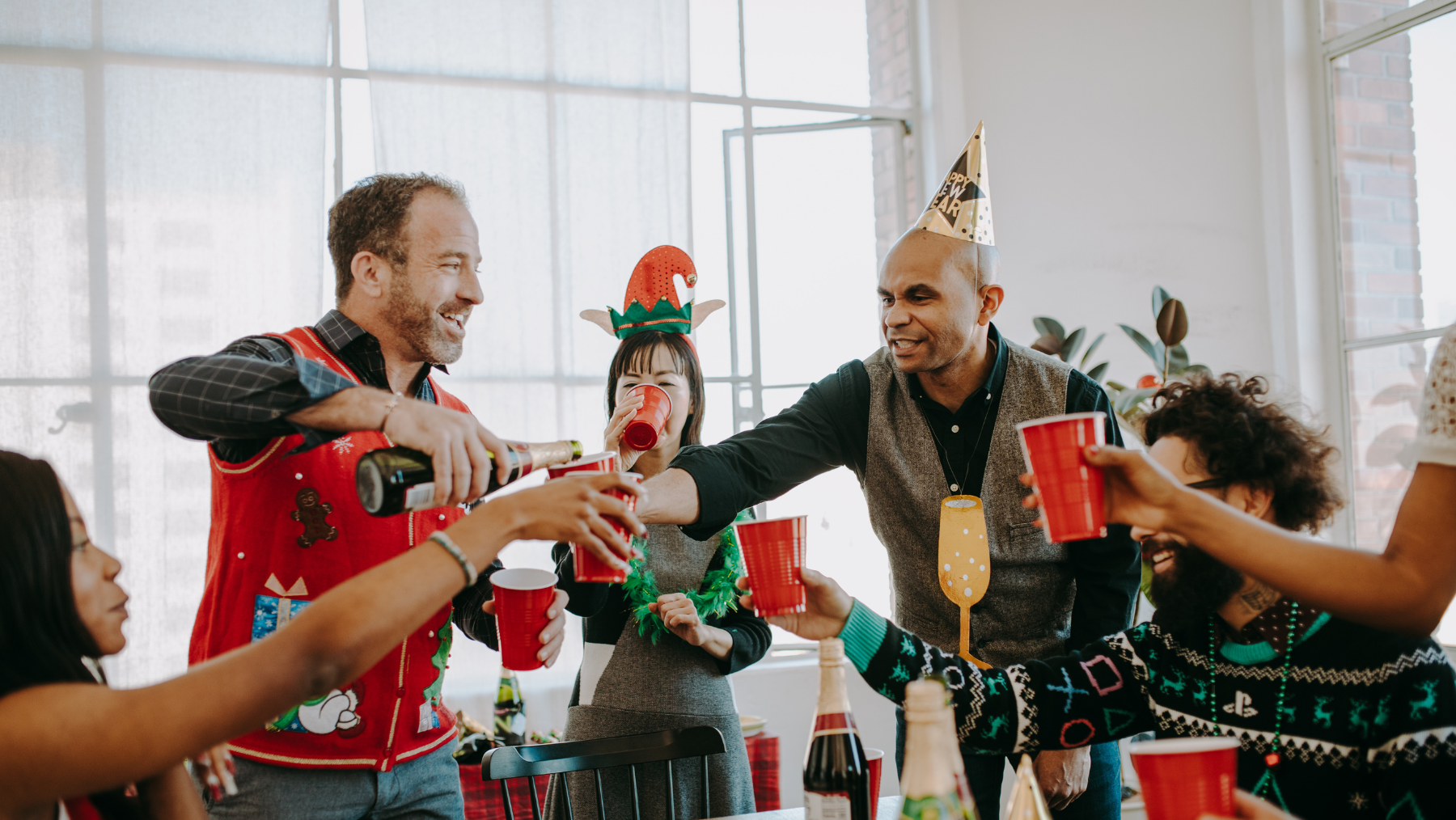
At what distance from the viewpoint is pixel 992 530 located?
1.95 metres

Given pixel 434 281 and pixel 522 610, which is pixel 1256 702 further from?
pixel 434 281

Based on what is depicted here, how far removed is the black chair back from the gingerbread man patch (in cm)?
50

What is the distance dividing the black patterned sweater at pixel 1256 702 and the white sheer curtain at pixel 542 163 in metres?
2.24

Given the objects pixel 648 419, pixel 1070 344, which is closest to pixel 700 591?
pixel 648 419

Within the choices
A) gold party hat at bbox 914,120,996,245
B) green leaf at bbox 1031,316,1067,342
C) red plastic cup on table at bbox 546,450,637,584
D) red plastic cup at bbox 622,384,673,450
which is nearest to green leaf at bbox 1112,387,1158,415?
green leaf at bbox 1031,316,1067,342

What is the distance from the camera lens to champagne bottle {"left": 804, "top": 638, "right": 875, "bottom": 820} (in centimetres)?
112

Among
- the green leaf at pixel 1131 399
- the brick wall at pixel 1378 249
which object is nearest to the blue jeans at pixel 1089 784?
the green leaf at pixel 1131 399

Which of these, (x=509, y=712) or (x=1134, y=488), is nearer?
(x=1134, y=488)

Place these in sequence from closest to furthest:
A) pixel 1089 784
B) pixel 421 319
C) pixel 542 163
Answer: pixel 421 319
pixel 1089 784
pixel 542 163

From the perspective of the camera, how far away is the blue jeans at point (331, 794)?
145cm

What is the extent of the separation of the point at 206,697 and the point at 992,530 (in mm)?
1469

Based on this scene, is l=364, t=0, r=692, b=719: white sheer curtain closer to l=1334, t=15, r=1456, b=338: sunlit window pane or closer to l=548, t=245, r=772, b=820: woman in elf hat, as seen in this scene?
l=548, t=245, r=772, b=820: woman in elf hat

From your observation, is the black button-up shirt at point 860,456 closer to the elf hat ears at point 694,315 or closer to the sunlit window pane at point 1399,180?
the elf hat ears at point 694,315

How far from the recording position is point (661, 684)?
83.7 inches
